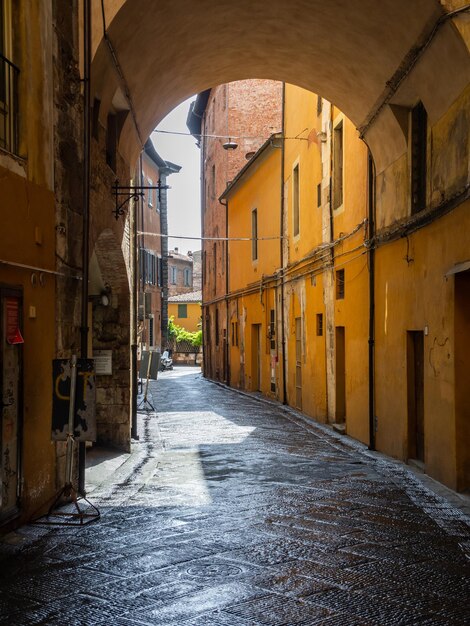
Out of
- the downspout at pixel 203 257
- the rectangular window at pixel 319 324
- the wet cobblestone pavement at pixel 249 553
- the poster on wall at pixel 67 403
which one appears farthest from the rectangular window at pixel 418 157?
the downspout at pixel 203 257

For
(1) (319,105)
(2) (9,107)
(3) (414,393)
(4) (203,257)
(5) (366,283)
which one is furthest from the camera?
(4) (203,257)

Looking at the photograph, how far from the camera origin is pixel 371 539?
589 centimetres

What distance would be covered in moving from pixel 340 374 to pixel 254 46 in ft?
19.3

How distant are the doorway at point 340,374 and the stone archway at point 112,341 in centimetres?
417

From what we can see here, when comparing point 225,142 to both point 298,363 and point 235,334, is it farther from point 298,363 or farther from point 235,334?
point 298,363

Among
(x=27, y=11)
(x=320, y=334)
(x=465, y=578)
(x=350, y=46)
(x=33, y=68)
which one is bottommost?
(x=465, y=578)

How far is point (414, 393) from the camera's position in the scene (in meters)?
9.65

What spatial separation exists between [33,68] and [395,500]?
512 centimetres

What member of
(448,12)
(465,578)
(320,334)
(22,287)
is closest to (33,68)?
(22,287)

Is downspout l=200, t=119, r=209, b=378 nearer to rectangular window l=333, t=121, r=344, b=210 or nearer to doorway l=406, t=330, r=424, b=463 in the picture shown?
rectangular window l=333, t=121, r=344, b=210

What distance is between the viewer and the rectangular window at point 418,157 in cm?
941

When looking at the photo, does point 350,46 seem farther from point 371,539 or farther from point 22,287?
point 371,539

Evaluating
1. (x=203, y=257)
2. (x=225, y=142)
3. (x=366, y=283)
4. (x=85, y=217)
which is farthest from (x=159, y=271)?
(x=85, y=217)

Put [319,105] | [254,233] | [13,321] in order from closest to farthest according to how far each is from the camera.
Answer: [13,321] < [319,105] < [254,233]
